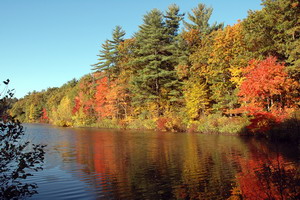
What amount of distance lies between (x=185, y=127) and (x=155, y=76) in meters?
9.88

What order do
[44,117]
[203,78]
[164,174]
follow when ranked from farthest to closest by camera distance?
1. [44,117]
2. [203,78]
3. [164,174]

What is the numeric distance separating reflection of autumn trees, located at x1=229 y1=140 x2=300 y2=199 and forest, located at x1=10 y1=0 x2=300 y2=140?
7.46 m

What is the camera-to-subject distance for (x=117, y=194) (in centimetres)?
763

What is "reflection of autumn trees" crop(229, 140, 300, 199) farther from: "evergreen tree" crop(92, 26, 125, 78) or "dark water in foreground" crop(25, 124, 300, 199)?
"evergreen tree" crop(92, 26, 125, 78)

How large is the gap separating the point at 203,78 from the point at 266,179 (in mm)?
30413

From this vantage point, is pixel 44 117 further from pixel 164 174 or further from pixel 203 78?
pixel 164 174

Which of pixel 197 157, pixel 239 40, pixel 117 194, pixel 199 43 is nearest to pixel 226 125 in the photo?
pixel 239 40

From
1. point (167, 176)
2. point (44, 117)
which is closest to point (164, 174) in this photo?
point (167, 176)

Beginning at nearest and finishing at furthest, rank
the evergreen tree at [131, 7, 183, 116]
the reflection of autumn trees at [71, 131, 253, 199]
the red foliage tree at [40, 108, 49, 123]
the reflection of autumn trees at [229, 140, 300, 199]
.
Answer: the reflection of autumn trees at [229, 140, 300, 199]
the reflection of autumn trees at [71, 131, 253, 199]
the evergreen tree at [131, 7, 183, 116]
the red foliage tree at [40, 108, 49, 123]

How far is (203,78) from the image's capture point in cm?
3488

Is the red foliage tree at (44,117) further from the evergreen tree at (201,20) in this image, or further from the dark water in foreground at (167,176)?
the dark water in foreground at (167,176)

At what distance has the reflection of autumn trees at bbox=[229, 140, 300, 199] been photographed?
17.1 ft

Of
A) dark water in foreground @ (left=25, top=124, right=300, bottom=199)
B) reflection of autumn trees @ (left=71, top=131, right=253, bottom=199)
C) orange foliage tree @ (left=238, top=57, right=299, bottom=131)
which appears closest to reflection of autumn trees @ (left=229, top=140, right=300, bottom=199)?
dark water in foreground @ (left=25, top=124, right=300, bottom=199)

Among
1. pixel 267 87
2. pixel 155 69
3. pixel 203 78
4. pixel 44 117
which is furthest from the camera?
pixel 44 117
